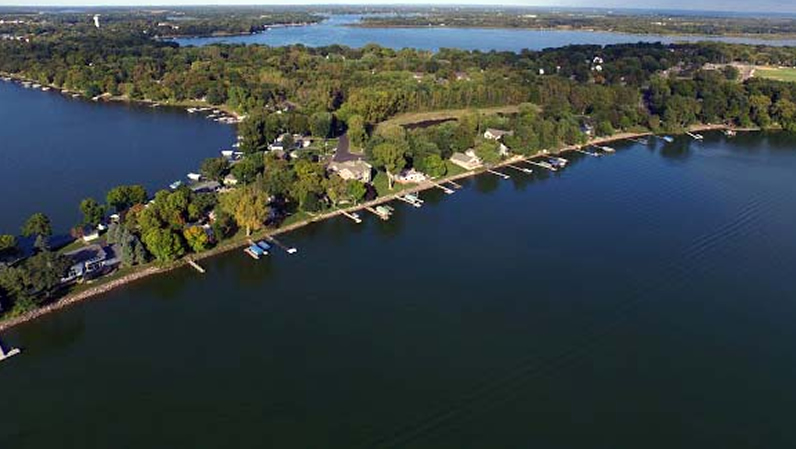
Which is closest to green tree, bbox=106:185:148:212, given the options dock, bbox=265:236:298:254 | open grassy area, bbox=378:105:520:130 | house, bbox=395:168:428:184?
dock, bbox=265:236:298:254

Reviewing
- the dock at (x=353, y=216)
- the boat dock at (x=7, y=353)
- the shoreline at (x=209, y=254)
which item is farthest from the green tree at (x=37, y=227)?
the dock at (x=353, y=216)

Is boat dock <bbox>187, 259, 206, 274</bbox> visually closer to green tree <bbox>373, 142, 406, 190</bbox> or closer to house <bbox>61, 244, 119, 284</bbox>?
house <bbox>61, 244, 119, 284</bbox>

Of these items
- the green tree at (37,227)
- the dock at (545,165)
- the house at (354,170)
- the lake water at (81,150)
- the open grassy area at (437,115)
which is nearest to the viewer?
the green tree at (37,227)

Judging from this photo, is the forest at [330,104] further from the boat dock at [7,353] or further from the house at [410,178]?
the boat dock at [7,353]

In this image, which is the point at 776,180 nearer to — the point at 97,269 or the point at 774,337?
the point at 774,337

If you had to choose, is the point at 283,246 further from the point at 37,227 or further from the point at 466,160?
the point at 466,160

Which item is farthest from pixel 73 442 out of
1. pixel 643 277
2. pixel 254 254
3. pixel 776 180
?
pixel 776 180

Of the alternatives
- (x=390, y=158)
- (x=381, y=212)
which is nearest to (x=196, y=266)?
(x=381, y=212)
